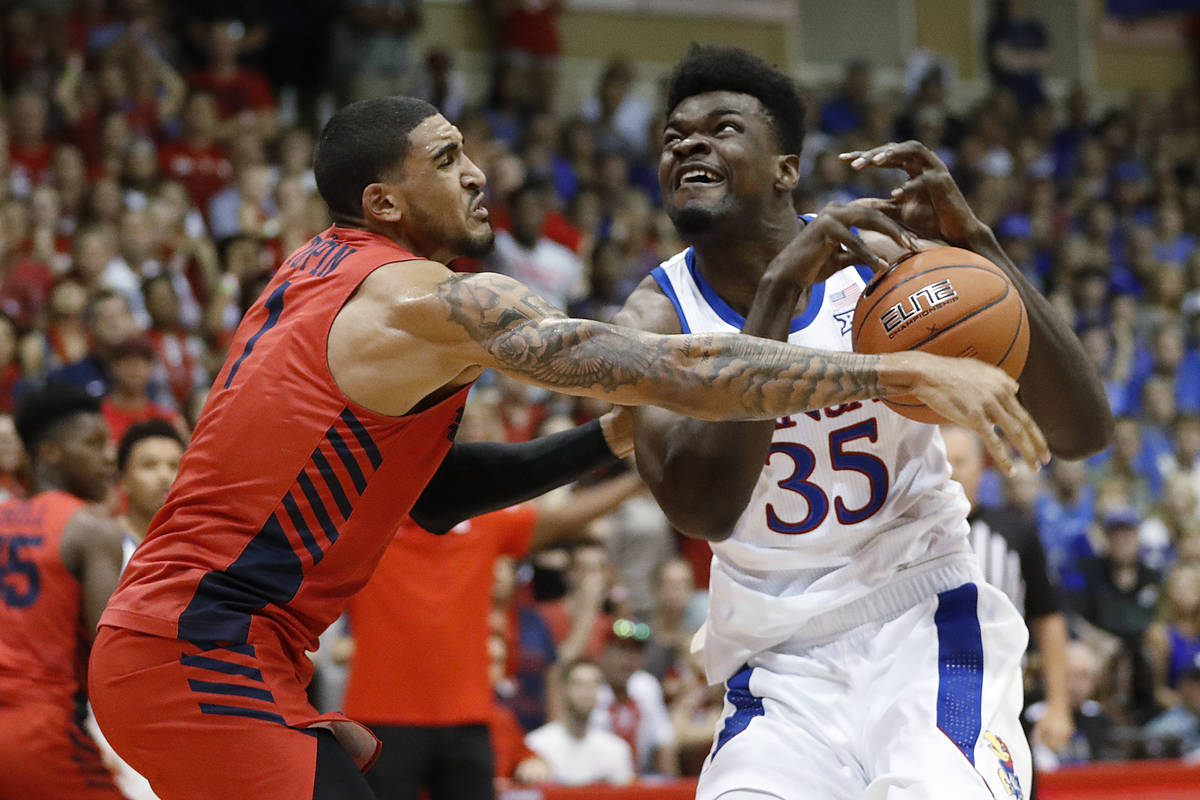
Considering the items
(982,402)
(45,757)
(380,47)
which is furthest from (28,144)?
(982,402)

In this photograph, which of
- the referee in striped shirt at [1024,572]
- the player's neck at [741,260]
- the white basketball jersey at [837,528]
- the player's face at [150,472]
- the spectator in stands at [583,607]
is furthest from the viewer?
the spectator in stands at [583,607]

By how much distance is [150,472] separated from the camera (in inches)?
215

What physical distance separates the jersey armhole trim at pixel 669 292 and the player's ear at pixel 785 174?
0.39 meters

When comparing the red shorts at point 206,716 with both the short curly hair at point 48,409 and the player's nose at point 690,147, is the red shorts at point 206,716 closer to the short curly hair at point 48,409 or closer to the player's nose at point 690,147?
the player's nose at point 690,147

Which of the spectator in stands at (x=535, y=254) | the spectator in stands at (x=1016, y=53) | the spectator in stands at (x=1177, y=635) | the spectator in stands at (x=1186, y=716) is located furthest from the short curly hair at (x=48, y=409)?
the spectator in stands at (x=1016, y=53)

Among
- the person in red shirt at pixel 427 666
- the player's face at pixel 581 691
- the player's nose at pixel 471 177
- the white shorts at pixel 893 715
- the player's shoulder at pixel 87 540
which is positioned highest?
the player's nose at pixel 471 177

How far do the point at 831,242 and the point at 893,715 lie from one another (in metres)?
1.13

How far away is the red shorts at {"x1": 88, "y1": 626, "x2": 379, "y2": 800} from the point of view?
3.01m

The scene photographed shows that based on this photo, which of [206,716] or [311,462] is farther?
[311,462]

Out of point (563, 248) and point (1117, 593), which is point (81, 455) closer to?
point (563, 248)

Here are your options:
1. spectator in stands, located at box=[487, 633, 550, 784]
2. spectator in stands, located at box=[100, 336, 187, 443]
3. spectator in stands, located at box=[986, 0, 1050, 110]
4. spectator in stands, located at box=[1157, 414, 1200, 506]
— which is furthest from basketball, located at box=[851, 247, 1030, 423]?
spectator in stands, located at box=[986, 0, 1050, 110]

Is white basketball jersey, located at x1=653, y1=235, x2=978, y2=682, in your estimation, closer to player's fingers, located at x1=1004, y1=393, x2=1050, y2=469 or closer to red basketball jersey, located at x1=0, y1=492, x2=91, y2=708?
player's fingers, located at x1=1004, y1=393, x2=1050, y2=469

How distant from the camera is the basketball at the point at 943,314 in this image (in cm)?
327

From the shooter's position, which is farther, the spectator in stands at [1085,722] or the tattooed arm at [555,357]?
the spectator in stands at [1085,722]
